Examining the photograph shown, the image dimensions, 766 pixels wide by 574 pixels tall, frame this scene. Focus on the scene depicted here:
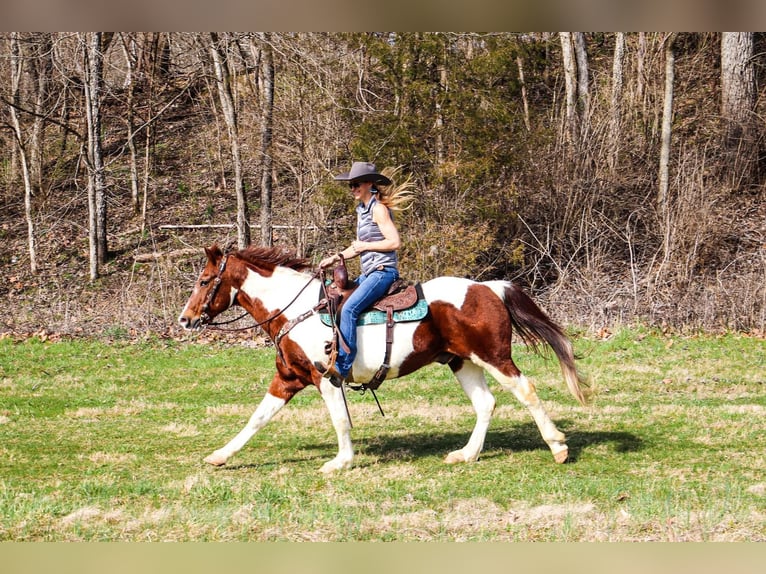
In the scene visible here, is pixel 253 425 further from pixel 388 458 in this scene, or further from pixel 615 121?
pixel 615 121

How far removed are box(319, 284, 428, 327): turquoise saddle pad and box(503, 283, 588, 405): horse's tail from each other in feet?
2.74

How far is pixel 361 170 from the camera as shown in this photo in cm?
774

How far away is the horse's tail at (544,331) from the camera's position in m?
8.02

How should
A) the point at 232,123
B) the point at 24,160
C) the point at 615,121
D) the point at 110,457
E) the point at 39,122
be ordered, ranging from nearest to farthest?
the point at 110,457
the point at 232,123
the point at 615,121
the point at 24,160
the point at 39,122

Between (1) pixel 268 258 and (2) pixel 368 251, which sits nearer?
(2) pixel 368 251

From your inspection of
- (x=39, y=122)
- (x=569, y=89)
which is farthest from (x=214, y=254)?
(x=39, y=122)

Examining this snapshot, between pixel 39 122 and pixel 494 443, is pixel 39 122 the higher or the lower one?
the higher one

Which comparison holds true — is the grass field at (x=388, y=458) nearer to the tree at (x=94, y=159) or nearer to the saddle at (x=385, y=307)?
the saddle at (x=385, y=307)

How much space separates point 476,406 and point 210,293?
2.78 metres

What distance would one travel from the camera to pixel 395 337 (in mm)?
7840

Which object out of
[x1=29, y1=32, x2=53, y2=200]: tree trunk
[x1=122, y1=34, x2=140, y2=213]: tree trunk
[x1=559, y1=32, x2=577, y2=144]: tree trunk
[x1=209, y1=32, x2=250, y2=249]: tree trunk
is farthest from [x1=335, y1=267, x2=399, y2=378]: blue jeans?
[x1=29, y1=32, x2=53, y2=200]: tree trunk

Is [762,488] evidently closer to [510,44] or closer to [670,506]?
[670,506]

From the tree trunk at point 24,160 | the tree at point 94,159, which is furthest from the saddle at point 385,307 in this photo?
the tree trunk at point 24,160

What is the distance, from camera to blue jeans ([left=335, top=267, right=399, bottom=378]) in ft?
25.3
